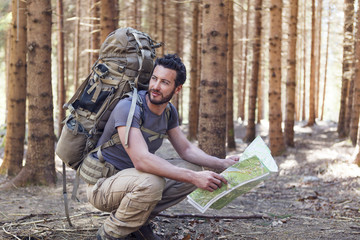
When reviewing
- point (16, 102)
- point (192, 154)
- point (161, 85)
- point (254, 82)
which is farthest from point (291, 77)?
point (161, 85)

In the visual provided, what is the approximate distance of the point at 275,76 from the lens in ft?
35.6

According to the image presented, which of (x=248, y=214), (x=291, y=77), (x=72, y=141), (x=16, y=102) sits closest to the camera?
(x=72, y=141)

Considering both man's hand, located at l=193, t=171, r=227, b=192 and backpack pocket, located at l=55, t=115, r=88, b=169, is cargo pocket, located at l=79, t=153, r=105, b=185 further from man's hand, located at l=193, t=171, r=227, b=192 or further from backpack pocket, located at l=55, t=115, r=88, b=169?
man's hand, located at l=193, t=171, r=227, b=192

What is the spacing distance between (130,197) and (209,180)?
0.71 m

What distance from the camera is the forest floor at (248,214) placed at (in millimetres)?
3893

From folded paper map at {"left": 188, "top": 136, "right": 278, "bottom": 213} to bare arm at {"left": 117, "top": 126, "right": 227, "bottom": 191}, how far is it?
69mm

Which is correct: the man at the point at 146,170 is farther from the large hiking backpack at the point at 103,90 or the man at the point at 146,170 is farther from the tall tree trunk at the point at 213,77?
the tall tree trunk at the point at 213,77

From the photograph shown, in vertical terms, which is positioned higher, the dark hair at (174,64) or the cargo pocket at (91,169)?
the dark hair at (174,64)

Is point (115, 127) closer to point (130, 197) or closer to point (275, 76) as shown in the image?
point (130, 197)

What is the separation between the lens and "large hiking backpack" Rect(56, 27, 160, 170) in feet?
10.6

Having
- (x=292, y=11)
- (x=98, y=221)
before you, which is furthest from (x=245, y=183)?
(x=292, y=11)

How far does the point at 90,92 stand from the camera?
327cm

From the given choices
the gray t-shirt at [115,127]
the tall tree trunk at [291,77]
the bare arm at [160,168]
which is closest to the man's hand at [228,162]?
the bare arm at [160,168]

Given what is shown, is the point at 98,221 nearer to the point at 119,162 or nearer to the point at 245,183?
the point at 119,162
